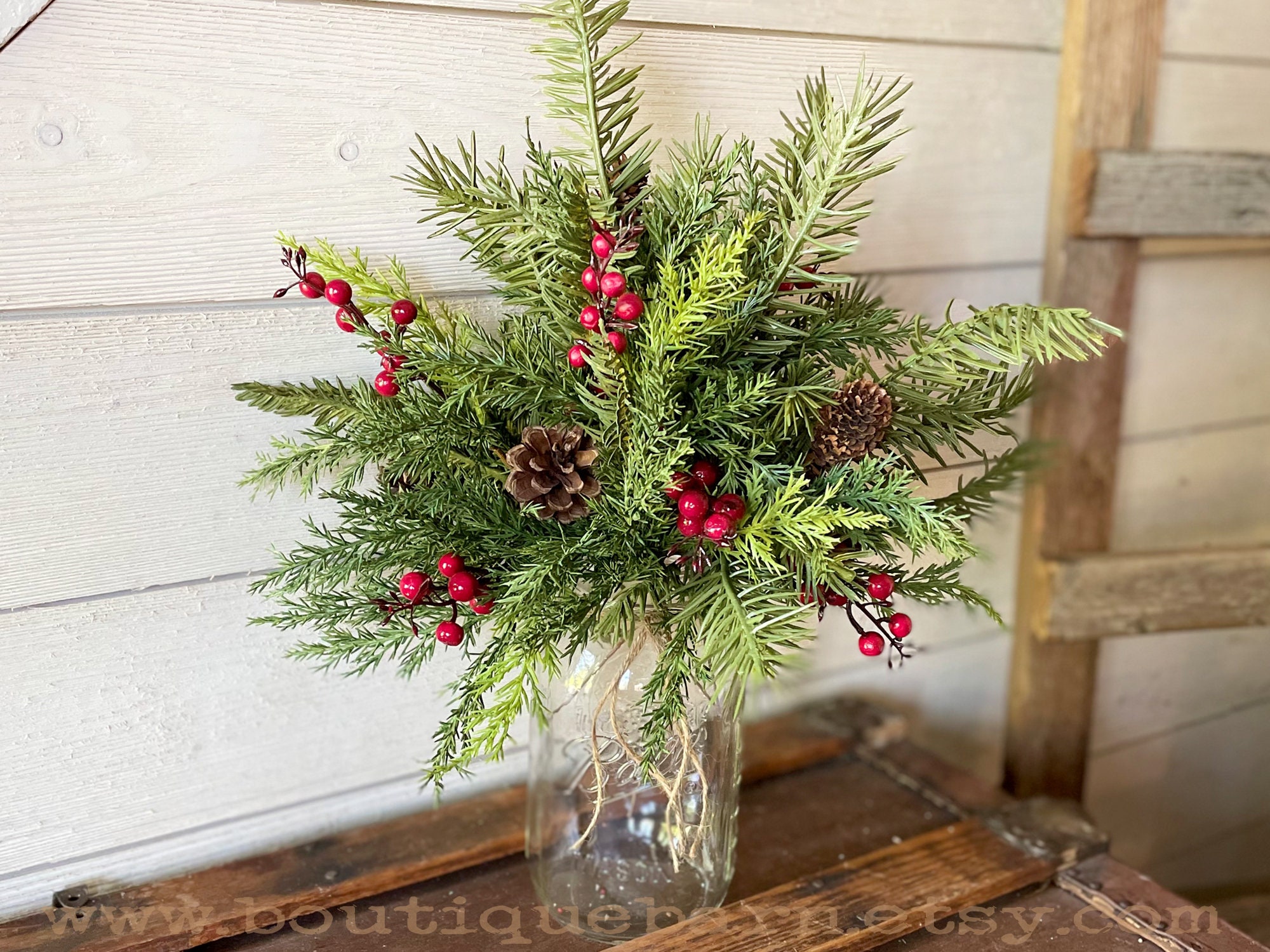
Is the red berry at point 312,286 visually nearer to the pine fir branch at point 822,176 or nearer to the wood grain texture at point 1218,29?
the pine fir branch at point 822,176

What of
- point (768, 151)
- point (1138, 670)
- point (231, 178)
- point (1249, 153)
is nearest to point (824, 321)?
point (768, 151)

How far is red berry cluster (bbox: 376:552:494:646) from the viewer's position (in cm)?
56

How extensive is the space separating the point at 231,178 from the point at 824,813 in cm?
66

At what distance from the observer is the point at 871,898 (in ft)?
2.32

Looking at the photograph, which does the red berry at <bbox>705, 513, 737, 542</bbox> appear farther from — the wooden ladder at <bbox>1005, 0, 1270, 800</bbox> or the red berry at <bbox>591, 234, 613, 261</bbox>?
the wooden ladder at <bbox>1005, 0, 1270, 800</bbox>

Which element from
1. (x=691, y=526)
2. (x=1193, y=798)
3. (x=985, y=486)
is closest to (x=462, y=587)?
(x=691, y=526)

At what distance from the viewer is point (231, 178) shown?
2.09ft

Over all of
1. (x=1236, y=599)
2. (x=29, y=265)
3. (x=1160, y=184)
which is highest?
(x=1160, y=184)

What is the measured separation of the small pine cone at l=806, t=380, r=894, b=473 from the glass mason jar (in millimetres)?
163

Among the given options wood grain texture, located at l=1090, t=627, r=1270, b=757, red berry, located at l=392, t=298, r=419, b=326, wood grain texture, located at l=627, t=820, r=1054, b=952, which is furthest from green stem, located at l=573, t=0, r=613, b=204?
wood grain texture, located at l=1090, t=627, r=1270, b=757

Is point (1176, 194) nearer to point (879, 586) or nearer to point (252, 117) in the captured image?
point (879, 586)

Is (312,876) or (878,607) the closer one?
(878,607)

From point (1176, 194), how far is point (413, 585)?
2.38ft

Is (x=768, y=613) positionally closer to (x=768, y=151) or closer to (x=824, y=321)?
(x=824, y=321)
